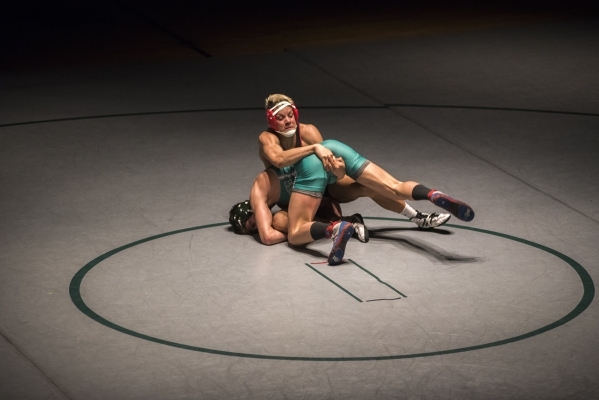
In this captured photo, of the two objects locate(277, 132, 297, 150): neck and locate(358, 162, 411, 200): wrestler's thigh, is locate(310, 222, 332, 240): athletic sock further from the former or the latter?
locate(277, 132, 297, 150): neck

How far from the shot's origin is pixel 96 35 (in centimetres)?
1290

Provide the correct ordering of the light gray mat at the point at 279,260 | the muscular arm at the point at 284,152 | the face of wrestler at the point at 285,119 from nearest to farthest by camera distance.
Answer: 1. the light gray mat at the point at 279,260
2. the muscular arm at the point at 284,152
3. the face of wrestler at the point at 285,119

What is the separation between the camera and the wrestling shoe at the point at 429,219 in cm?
726

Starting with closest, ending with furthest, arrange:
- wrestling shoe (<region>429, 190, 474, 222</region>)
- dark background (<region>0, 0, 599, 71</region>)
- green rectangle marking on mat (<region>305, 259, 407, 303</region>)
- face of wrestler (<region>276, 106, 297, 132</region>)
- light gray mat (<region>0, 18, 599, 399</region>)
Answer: light gray mat (<region>0, 18, 599, 399</region>) < green rectangle marking on mat (<region>305, 259, 407, 303</region>) < wrestling shoe (<region>429, 190, 474, 222</region>) < face of wrestler (<region>276, 106, 297, 132</region>) < dark background (<region>0, 0, 599, 71</region>)

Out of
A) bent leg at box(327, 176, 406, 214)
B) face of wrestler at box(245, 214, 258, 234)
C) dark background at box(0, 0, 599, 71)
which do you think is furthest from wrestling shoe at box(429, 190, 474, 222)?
dark background at box(0, 0, 599, 71)

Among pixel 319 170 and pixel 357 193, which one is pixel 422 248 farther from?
pixel 319 170

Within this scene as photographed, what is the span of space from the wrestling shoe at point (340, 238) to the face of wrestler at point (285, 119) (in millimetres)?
820

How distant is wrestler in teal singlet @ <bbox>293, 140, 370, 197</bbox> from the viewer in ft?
23.1

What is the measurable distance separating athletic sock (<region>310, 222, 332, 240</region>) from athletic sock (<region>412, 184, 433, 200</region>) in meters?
0.59

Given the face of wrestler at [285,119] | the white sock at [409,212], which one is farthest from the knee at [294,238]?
the white sock at [409,212]

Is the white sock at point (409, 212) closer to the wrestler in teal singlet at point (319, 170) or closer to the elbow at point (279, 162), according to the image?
the wrestler in teal singlet at point (319, 170)

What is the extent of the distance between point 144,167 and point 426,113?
8.65 feet

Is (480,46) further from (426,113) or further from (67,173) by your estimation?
(67,173)

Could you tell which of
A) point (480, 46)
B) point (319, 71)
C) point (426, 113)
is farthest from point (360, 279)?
point (480, 46)
